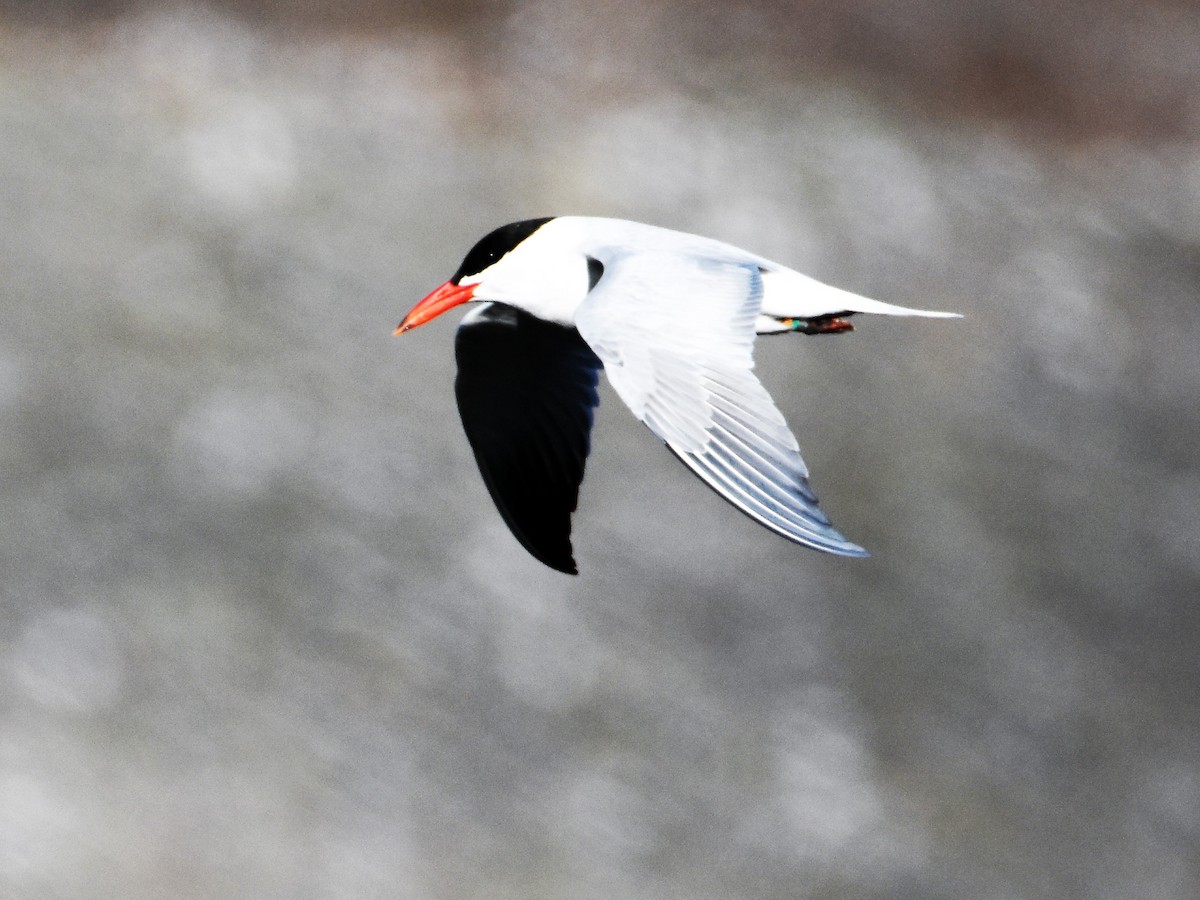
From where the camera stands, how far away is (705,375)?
1296mm

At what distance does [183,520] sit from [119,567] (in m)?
0.19

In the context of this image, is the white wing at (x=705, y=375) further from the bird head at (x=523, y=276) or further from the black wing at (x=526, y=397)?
the black wing at (x=526, y=397)


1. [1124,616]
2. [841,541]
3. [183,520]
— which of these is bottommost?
[841,541]

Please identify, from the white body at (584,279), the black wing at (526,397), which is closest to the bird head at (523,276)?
the white body at (584,279)

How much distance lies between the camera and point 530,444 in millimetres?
1689

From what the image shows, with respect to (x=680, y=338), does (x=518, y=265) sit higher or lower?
higher

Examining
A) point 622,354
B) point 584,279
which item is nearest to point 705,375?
point 622,354

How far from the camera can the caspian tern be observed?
1228mm

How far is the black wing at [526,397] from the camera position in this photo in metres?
1.68

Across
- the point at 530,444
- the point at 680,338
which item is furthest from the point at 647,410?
the point at 530,444

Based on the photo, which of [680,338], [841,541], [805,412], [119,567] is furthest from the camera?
[805,412]

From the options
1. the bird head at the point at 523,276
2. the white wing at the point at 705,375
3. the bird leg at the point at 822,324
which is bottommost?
the white wing at the point at 705,375

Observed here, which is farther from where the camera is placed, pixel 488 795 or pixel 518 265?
pixel 488 795

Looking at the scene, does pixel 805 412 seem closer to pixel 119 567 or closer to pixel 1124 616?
pixel 1124 616
